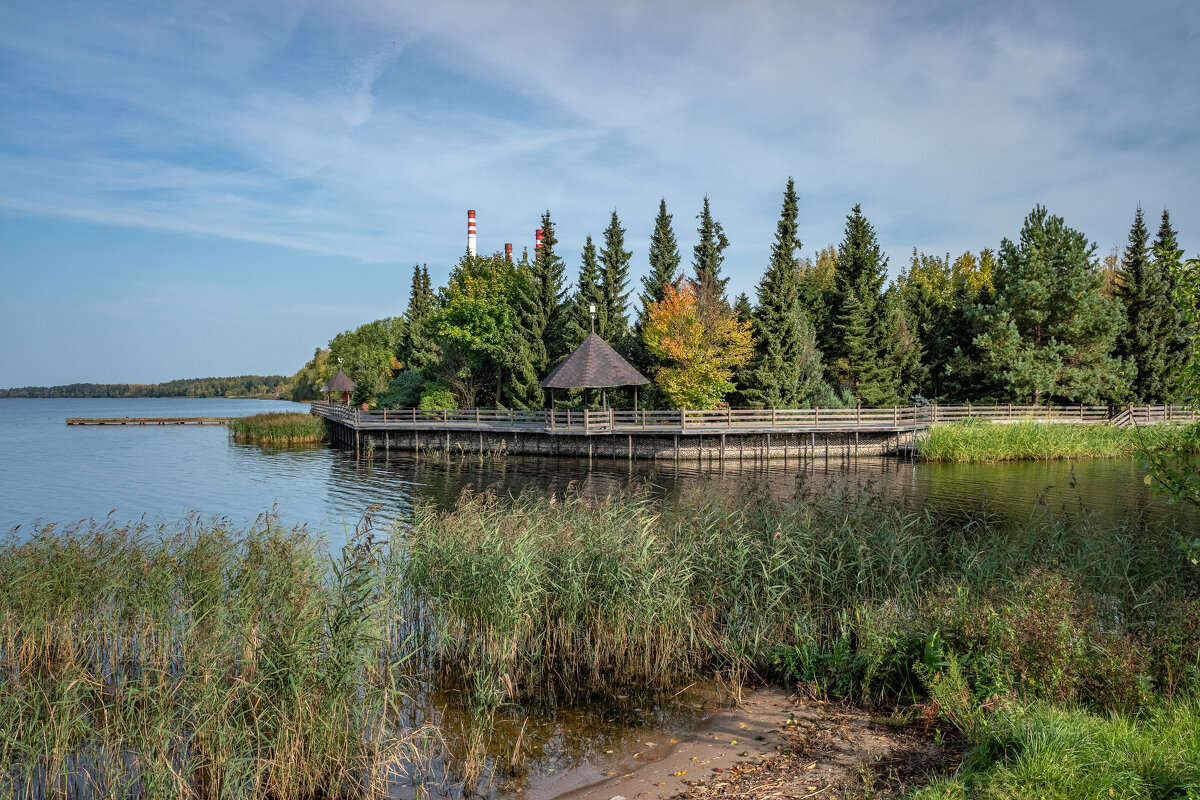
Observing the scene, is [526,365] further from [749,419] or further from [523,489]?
[523,489]

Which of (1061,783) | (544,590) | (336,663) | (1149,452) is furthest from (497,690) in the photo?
(1149,452)

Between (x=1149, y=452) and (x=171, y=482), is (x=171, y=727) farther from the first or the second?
(x=171, y=482)

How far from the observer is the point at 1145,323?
37.9m

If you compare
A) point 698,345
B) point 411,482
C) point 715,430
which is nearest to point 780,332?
point 698,345

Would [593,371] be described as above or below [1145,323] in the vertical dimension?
below

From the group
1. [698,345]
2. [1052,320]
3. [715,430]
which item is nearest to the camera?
[715,430]

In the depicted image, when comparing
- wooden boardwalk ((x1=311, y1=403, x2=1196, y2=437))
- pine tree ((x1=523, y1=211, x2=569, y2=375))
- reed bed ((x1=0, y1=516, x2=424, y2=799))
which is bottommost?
reed bed ((x1=0, y1=516, x2=424, y2=799))

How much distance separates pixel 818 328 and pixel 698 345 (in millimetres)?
11095

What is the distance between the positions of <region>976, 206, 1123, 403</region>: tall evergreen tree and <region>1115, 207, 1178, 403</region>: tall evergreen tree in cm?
257

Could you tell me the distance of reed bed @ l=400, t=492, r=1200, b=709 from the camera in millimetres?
5449

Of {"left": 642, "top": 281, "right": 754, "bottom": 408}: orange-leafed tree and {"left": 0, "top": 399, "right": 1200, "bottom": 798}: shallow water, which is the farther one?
{"left": 642, "top": 281, "right": 754, "bottom": 408}: orange-leafed tree

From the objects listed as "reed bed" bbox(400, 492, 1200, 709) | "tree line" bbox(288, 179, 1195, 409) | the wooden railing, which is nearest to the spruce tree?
"tree line" bbox(288, 179, 1195, 409)

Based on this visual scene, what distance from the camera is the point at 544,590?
7.26m

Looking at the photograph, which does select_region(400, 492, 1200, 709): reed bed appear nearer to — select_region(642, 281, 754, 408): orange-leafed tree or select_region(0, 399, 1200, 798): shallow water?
select_region(0, 399, 1200, 798): shallow water
